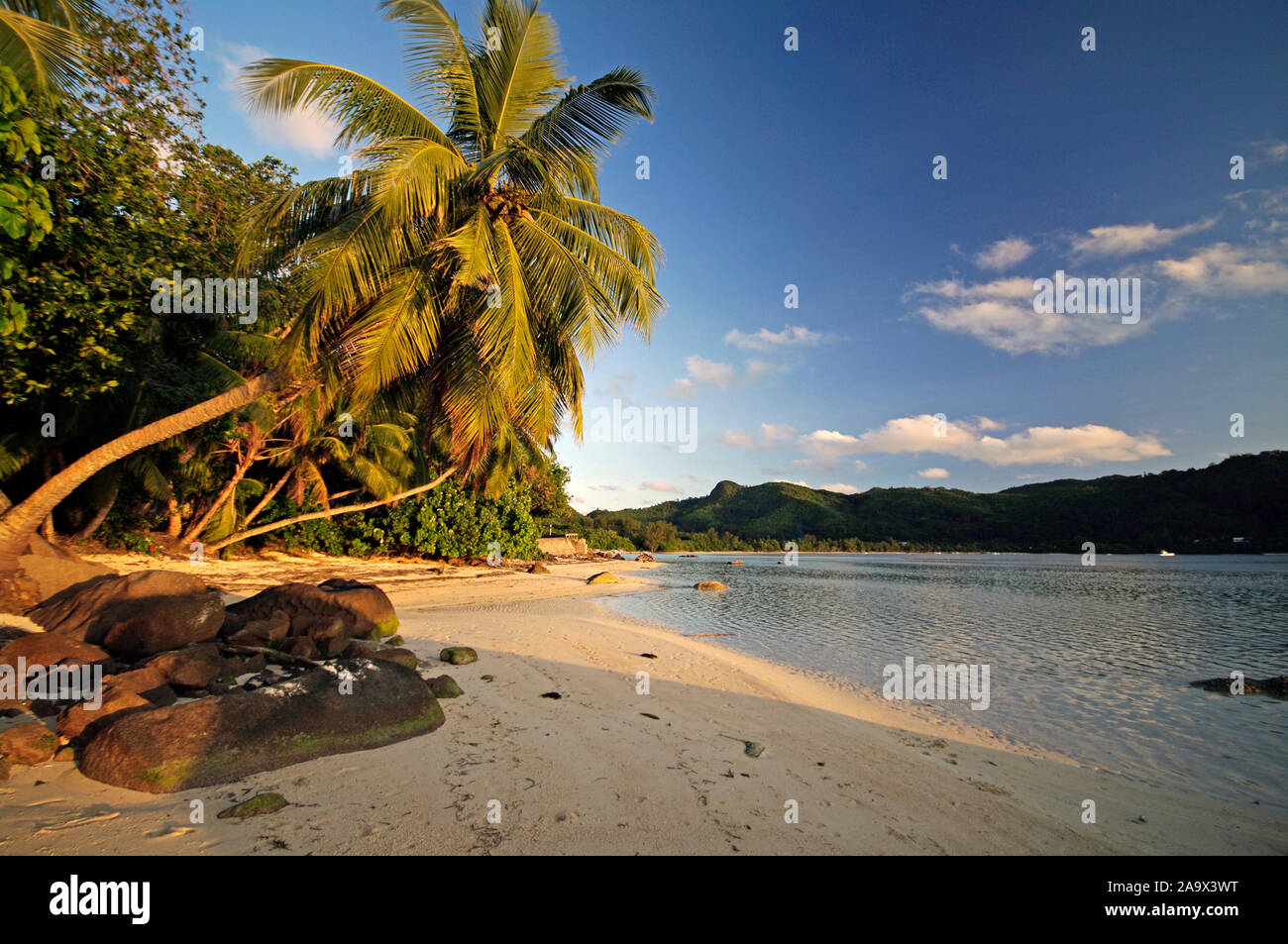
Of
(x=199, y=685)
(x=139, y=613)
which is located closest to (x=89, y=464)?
(x=139, y=613)

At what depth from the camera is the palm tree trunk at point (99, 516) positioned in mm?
14071

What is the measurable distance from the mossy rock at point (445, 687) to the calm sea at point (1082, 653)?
683 centimetres

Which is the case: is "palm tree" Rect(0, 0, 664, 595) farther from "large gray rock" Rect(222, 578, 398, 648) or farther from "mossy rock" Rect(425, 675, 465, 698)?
"mossy rock" Rect(425, 675, 465, 698)

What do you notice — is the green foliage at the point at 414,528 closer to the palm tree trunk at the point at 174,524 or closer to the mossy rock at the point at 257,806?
the palm tree trunk at the point at 174,524

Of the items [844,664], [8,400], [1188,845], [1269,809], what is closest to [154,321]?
[8,400]

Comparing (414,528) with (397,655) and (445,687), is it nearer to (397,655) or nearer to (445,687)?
(397,655)

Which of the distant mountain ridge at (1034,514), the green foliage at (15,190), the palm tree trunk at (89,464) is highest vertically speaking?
the green foliage at (15,190)

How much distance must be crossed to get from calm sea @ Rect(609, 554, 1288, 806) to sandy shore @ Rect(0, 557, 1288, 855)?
49.6 inches

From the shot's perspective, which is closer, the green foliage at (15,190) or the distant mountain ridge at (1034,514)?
the green foliage at (15,190)

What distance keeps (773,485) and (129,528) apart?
12010 cm

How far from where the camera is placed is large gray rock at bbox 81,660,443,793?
335cm

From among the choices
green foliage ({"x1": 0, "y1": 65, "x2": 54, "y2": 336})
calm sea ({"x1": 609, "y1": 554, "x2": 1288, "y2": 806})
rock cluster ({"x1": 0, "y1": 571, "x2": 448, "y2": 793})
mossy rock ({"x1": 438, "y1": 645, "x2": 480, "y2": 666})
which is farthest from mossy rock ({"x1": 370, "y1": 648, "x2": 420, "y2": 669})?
calm sea ({"x1": 609, "y1": 554, "x2": 1288, "y2": 806})

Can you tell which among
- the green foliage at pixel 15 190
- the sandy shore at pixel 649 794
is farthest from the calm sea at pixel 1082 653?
the green foliage at pixel 15 190

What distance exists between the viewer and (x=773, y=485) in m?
127
